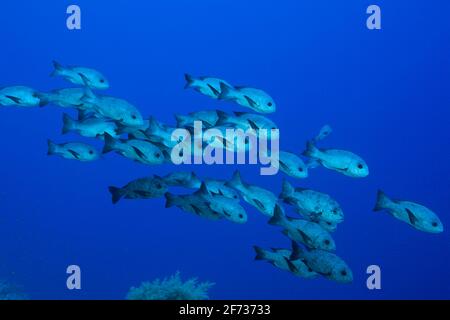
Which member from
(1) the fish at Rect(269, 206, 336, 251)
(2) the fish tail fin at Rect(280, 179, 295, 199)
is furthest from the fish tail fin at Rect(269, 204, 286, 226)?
(2) the fish tail fin at Rect(280, 179, 295, 199)

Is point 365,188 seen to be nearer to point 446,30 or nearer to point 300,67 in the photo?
point 300,67

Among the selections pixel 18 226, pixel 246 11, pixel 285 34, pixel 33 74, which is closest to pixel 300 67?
pixel 285 34

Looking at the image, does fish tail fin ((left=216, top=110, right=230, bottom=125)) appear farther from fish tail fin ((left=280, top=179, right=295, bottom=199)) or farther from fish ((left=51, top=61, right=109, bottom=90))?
fish ((left=51, top=61, right=109, bottom=90))

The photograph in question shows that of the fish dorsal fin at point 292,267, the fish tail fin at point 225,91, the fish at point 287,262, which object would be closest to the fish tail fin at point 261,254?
the fish at point 287,262

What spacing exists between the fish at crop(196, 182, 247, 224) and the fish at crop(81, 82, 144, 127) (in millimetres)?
1206

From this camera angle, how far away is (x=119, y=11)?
1038 inches

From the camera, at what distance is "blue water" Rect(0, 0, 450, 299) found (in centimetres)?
2119

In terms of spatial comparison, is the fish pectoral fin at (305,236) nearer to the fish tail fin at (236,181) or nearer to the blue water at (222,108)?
the fish tail fin at (236,181)

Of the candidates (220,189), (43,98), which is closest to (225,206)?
(220,189)

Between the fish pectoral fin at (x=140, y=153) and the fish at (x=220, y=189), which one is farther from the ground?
the fish pectoral fin at (x=140, y=153)

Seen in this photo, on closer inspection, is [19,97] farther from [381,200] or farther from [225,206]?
[381,200]

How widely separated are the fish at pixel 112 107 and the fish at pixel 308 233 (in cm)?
210

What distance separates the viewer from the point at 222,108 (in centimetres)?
2030

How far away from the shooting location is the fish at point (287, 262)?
514 cm
